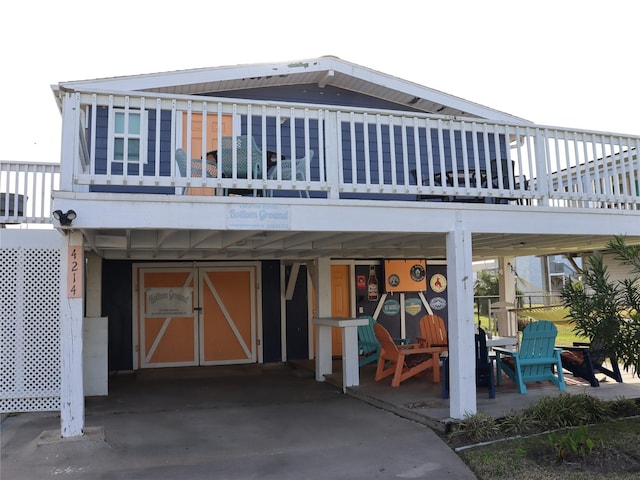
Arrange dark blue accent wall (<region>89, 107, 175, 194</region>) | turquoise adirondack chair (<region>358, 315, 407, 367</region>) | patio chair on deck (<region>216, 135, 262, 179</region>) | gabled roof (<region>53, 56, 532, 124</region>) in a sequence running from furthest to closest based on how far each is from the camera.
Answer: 1. turquoise adirondack chair (<region>358, 315, 407, 367</region>)
2. gabled roof (<region>53, 56, 532, 124</region>)
3. dark blue accent wall (<region>89, 107, 175, 194</region>)
4. patio chair on deck (<region>216, 135, 262, 179</region>)

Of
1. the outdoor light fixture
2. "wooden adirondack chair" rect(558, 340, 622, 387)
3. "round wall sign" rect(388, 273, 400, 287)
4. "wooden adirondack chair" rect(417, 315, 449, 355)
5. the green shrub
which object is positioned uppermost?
the outdoor light fixture

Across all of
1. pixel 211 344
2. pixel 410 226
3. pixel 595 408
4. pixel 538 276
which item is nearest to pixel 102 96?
pixel 410 226

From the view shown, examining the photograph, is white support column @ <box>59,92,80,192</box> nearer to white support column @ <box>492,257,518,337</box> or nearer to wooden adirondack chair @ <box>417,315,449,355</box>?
wooden adirondack chair @ <box>417,315,449,355</box>

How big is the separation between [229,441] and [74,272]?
2.38 meters

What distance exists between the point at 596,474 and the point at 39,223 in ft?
27.4

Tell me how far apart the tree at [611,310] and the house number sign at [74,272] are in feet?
15.5

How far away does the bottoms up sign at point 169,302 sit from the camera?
37.5ft

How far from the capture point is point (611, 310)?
5273 mm

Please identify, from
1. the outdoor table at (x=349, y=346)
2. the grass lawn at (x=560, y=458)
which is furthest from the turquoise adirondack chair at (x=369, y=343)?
the grass lawn at (x=560, y=458)

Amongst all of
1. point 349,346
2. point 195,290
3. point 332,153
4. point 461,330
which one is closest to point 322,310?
point 349,346

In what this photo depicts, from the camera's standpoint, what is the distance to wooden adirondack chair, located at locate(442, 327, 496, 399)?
7382 millimetres

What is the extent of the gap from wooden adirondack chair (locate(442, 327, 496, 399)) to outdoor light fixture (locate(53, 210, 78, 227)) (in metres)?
4.81

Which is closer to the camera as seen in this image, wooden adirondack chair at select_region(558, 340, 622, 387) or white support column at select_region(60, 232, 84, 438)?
white support column at select_region(60, 232, 84, 438)

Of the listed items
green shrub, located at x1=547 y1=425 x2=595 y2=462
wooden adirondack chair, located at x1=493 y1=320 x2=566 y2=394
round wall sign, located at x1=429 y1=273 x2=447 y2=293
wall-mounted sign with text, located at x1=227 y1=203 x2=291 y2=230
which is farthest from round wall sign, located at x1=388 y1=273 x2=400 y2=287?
green shrub, located at x1=547 y1=425 x2=595 y2=462
